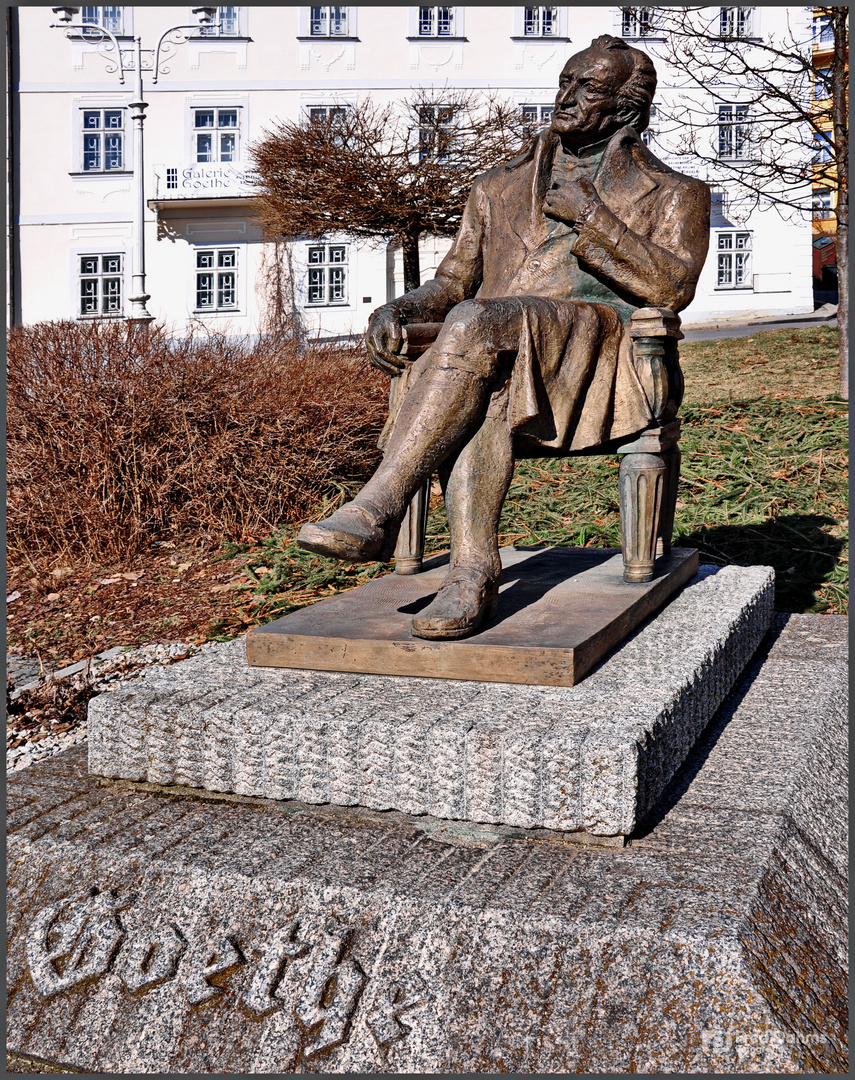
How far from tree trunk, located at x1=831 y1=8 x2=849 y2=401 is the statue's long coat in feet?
20.1

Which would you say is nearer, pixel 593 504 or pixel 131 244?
pixel 593 504

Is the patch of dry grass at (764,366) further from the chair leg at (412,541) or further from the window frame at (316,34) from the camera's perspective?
the window frame at (316,34)

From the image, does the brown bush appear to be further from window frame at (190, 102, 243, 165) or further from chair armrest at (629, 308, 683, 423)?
window frame at (190, 102, 243, 165)

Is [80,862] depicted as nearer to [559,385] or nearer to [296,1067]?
[296,1067]

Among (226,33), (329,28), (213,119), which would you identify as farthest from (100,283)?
(329,28)

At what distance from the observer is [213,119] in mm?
22562

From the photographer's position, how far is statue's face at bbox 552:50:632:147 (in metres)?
3.17

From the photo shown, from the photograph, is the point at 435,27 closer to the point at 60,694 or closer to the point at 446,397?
the point at 60,694

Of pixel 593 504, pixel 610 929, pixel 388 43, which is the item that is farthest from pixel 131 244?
pixel 610 929

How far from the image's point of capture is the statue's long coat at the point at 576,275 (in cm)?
298

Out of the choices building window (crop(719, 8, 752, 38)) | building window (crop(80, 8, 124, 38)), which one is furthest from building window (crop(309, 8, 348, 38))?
building window (crop(719, 8, 752, 38))

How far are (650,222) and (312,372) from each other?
4321mm

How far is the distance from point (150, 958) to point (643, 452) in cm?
195

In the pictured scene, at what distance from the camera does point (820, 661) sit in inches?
143
